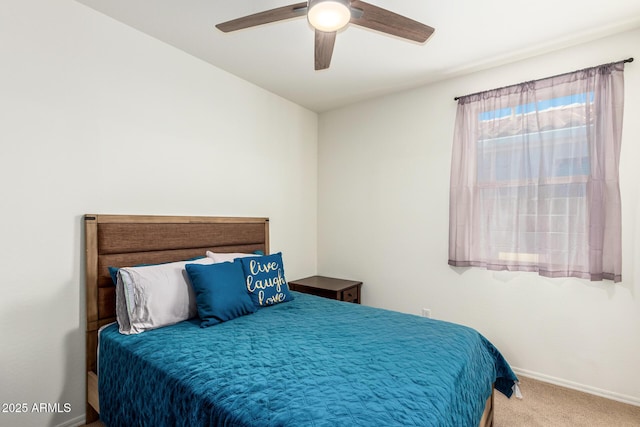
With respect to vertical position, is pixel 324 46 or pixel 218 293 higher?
pixel 324 46

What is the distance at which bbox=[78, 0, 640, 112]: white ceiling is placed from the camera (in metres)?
1.95

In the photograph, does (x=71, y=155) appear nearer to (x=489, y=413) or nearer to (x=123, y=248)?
(x=123, y=248)

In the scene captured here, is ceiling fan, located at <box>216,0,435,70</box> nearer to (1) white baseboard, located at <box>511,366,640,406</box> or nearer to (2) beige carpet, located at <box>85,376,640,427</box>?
(2) beige carpet, located at <box>85,376,640,427</box>

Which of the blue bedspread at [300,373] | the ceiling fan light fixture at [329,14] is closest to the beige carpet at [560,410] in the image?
the blue bedspread at [300,373]

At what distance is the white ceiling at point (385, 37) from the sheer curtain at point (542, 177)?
32cm

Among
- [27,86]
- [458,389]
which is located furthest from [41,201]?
[458,389]

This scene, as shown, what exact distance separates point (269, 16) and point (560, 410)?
3.09 metres

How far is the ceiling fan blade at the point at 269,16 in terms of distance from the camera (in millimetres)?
1543

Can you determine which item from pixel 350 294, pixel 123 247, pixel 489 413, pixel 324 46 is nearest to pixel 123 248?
pixel 123 247

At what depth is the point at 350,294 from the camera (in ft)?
10.9

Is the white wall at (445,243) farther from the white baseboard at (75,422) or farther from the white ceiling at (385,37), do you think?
the white baseboard at (75,422)

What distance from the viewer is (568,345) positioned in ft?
7.90

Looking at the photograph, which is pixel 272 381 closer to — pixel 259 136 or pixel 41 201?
pixel 41 201

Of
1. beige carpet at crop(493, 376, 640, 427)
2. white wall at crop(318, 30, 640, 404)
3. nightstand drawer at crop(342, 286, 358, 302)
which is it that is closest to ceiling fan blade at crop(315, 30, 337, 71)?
white wall at crop(318, 30, 640, 404)
